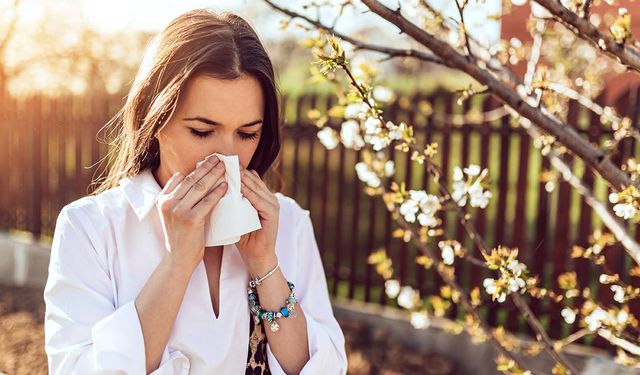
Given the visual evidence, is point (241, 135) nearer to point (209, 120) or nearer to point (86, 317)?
point (209, 120)

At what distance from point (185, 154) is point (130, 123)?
0.95 feet

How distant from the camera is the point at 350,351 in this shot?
4.86m

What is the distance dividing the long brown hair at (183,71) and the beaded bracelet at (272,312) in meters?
0.46

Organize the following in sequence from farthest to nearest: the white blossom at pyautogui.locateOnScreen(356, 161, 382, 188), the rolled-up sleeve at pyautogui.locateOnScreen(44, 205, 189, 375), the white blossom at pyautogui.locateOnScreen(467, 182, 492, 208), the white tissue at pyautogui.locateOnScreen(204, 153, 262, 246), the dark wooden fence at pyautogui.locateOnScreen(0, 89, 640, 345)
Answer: the dark wooden fence at pyautogui.locateOnScreen(0, 89, 640, 345), the white blossom at pyautogui.locateOnScreen(356, 161, 382, 188), the white blossom at pyautogui.locateOnScreen(467, 182, 492, 208), the white tissue at pyautogui.locateOnScreen(204, 153, 262, 246), the rolled-up sleeve at pyautogui.locateOnScreen(44, 205, 189, 375)

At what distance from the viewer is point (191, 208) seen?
5.62ft

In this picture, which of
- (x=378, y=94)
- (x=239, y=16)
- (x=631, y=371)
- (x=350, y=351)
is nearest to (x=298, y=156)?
(x=350, y=351)

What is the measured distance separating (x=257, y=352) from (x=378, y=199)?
4338 millimetres

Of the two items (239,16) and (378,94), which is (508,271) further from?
(378,94)

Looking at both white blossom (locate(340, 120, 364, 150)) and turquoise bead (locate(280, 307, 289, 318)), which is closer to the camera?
turquoise bead (locate(280, 307, 289, 318))

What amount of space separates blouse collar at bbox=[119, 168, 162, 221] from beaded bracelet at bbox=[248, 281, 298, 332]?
1.16 feet

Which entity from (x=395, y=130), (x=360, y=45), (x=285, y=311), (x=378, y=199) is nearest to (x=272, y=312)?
(x=285, y=311)

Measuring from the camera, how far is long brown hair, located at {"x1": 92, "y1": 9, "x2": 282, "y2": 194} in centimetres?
182

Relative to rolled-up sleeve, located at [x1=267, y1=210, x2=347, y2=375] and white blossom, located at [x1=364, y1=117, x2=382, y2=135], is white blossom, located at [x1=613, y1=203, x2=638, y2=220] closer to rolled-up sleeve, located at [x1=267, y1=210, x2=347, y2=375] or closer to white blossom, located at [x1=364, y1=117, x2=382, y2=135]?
white blossom, located at [x1=364, y1=117, x2=382, y2=135]

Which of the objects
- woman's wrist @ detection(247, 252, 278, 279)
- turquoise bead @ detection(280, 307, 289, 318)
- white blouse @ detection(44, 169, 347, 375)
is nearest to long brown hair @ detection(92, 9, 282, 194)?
white blouse @ detection(44, 169, 347, 375)
